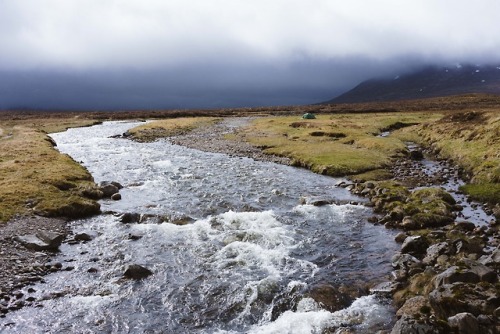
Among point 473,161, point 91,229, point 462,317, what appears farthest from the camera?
point 473,161

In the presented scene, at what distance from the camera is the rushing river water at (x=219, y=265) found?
1797 cm

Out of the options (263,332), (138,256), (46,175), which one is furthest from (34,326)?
(46,175)

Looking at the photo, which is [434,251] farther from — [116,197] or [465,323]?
[116,197]

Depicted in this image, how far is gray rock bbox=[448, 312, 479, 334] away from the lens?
14195 millimetres

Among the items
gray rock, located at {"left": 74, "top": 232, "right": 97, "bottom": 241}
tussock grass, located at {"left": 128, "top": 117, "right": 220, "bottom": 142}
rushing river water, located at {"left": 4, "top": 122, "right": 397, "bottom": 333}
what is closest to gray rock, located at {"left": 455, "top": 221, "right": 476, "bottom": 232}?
rushing river water, located at {"left": 4, "top": 122, "right": 397, "bottom": 333}

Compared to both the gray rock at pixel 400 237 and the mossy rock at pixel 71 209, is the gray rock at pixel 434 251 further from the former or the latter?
the mossy rock at pixel 71 209

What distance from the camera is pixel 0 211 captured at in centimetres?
2994

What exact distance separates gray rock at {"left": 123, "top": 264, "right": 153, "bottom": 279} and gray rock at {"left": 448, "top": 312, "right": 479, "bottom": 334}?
15.4 m

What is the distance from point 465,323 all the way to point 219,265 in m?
13.2

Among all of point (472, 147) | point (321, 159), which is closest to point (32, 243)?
point (321, 159)

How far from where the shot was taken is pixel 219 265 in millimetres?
23359

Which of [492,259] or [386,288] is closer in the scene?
[386,288]

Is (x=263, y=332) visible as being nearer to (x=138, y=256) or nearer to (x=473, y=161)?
(x=138, y=256)

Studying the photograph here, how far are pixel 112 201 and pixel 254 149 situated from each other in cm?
3399
